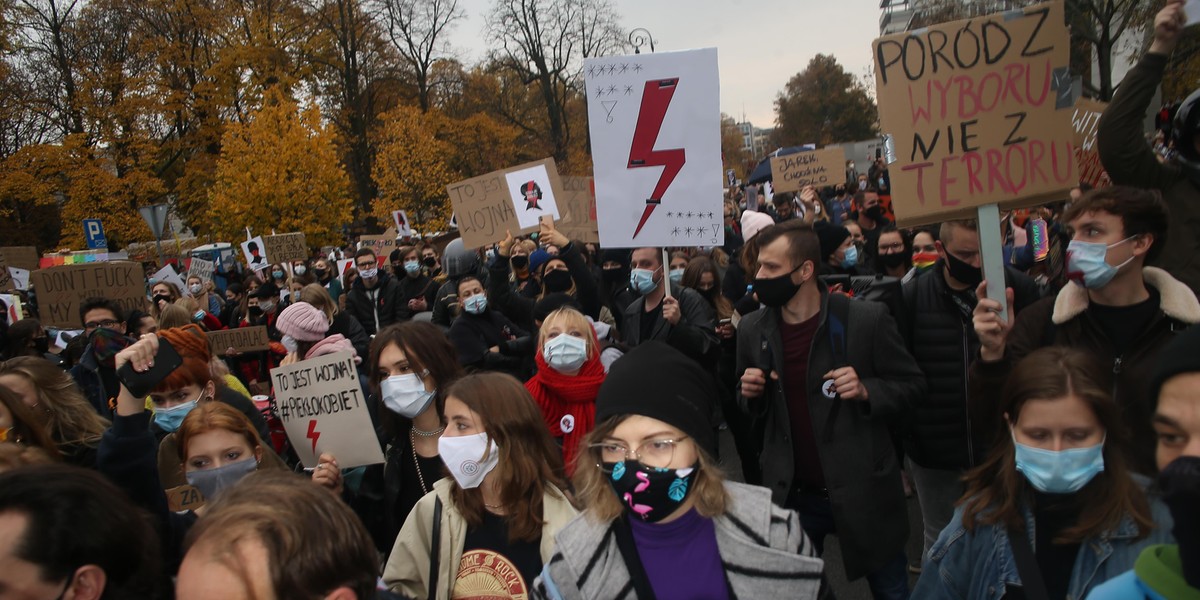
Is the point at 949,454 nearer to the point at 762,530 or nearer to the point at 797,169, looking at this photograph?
the point at 762,530

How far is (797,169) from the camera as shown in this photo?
12.3m

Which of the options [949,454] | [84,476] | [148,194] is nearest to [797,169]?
[949,454]

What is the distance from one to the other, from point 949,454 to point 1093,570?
1.75m

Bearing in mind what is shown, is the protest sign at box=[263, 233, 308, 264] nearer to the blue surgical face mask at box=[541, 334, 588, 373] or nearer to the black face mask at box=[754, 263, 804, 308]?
the blue surgical face mask at box=[541, 334, 588, 373]

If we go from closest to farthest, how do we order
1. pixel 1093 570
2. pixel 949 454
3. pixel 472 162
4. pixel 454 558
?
pixel 1093 570, pixel 454 558, pixel 949 454, pixel 472 162

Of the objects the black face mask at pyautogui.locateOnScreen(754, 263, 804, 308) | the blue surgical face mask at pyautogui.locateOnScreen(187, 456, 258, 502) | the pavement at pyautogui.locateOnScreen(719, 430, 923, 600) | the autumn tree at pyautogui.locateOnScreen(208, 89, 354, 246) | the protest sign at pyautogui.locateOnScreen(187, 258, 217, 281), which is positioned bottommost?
the pavement at pyautogui.locateOnScreen(719, 430, 923, 600)

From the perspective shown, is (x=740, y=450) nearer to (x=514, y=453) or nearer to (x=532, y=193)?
(x=514, y=453)

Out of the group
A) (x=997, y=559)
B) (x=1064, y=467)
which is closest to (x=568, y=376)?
(x=997, y=559)

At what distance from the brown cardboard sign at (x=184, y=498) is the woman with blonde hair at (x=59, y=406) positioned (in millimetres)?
718

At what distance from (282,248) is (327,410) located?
1124 centimetres

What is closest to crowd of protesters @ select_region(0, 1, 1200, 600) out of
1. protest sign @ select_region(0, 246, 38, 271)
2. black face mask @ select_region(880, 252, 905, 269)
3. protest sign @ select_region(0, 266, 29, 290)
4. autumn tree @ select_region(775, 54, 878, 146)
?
black face mask @ select_region(880, 252, 905, 269)

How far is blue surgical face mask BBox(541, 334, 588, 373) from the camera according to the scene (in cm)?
419

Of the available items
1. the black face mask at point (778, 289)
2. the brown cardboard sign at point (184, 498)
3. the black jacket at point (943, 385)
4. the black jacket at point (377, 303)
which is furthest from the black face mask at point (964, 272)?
the black jacket at point (377, 303)

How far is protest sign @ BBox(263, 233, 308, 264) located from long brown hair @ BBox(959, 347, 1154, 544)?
13.1 meters
